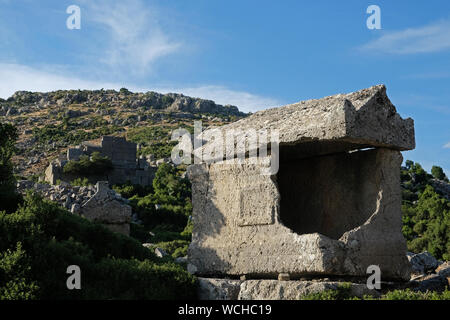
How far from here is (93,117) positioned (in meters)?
74.2

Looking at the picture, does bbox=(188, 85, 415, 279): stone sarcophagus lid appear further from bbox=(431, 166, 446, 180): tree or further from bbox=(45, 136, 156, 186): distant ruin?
bbox=(431, 166, 446, 180): tree

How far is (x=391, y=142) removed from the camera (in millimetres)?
6270

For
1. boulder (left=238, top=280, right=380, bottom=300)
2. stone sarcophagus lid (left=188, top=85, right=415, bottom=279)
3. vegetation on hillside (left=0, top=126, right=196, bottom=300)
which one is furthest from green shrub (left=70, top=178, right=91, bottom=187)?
boulder (left=238, top=280, right=380, bottom=300)

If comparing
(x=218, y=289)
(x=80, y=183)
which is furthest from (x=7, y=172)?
(x=80, y=183)

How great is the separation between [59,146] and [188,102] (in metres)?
32.2

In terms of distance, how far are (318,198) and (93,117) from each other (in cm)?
6974

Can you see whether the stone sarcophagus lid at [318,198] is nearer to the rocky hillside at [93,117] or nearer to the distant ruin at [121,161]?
the distant ruin at [121,161]

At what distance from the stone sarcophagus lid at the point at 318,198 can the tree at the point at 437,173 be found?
143 ft

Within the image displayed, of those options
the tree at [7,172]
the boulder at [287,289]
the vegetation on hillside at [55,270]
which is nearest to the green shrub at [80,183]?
the tree at [7,172]

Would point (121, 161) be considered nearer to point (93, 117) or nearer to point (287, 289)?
point (93, 117)

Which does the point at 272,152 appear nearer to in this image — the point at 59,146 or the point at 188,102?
the point at 59,146

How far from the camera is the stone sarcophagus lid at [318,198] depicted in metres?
5.86
